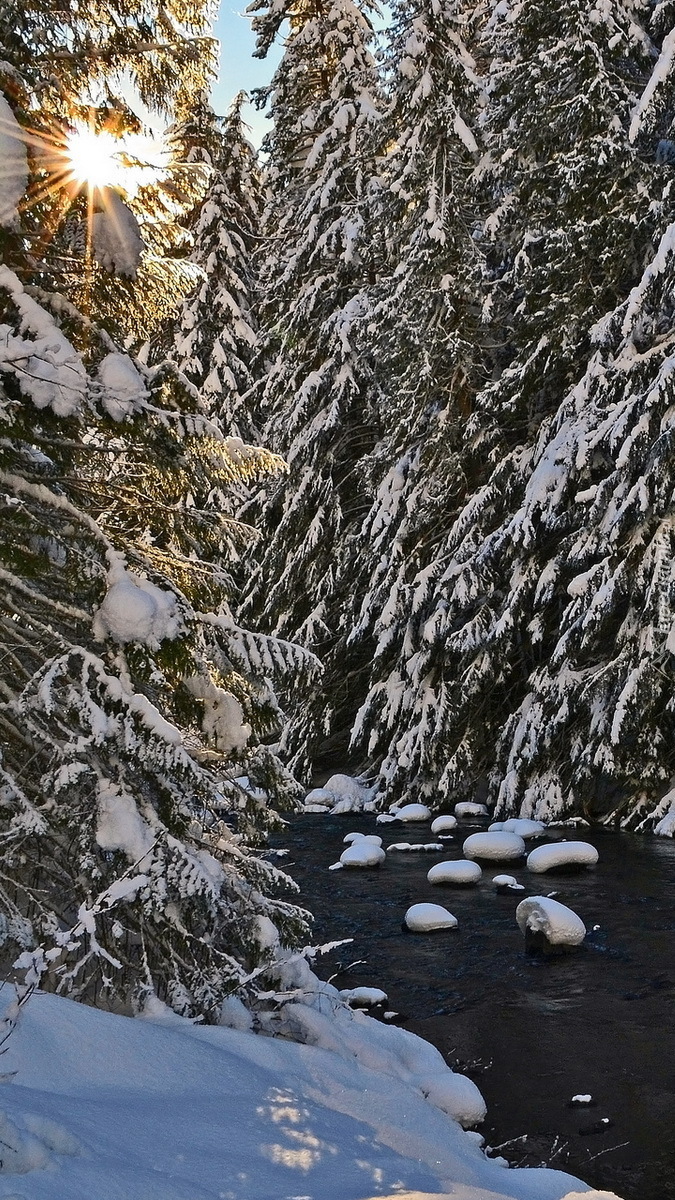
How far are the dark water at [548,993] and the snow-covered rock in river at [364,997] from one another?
18cm

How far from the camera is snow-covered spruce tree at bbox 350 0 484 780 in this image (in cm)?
1783

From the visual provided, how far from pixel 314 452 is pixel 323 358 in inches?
88.9

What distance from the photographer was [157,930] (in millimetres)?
5398

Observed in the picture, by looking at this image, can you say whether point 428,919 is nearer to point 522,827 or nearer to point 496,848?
point 496,848

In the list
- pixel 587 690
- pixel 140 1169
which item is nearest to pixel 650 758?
pixel 587 690

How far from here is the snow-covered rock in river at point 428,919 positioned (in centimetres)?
1018

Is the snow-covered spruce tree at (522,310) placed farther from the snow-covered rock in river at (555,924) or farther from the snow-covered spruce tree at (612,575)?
the snow-covered rock in river at (555,924)

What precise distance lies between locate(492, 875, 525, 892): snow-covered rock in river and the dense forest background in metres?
3.32

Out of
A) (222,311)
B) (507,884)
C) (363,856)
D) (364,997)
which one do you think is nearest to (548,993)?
(364,997)

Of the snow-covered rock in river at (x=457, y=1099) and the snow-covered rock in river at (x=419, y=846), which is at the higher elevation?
the snow-covered rock in river at (x=457, y=1099)

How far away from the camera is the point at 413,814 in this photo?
16.7 m

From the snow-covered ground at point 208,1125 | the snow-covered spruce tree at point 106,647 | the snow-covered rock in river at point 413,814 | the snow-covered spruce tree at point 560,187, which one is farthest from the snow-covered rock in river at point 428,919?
the snow-covered spruce tree at point 560,187

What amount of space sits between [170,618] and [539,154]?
16.1 meters

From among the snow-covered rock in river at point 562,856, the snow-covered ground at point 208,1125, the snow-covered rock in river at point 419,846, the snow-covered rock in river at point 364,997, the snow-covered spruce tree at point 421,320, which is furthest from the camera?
the snow-covered spruce tree at point 421,320
